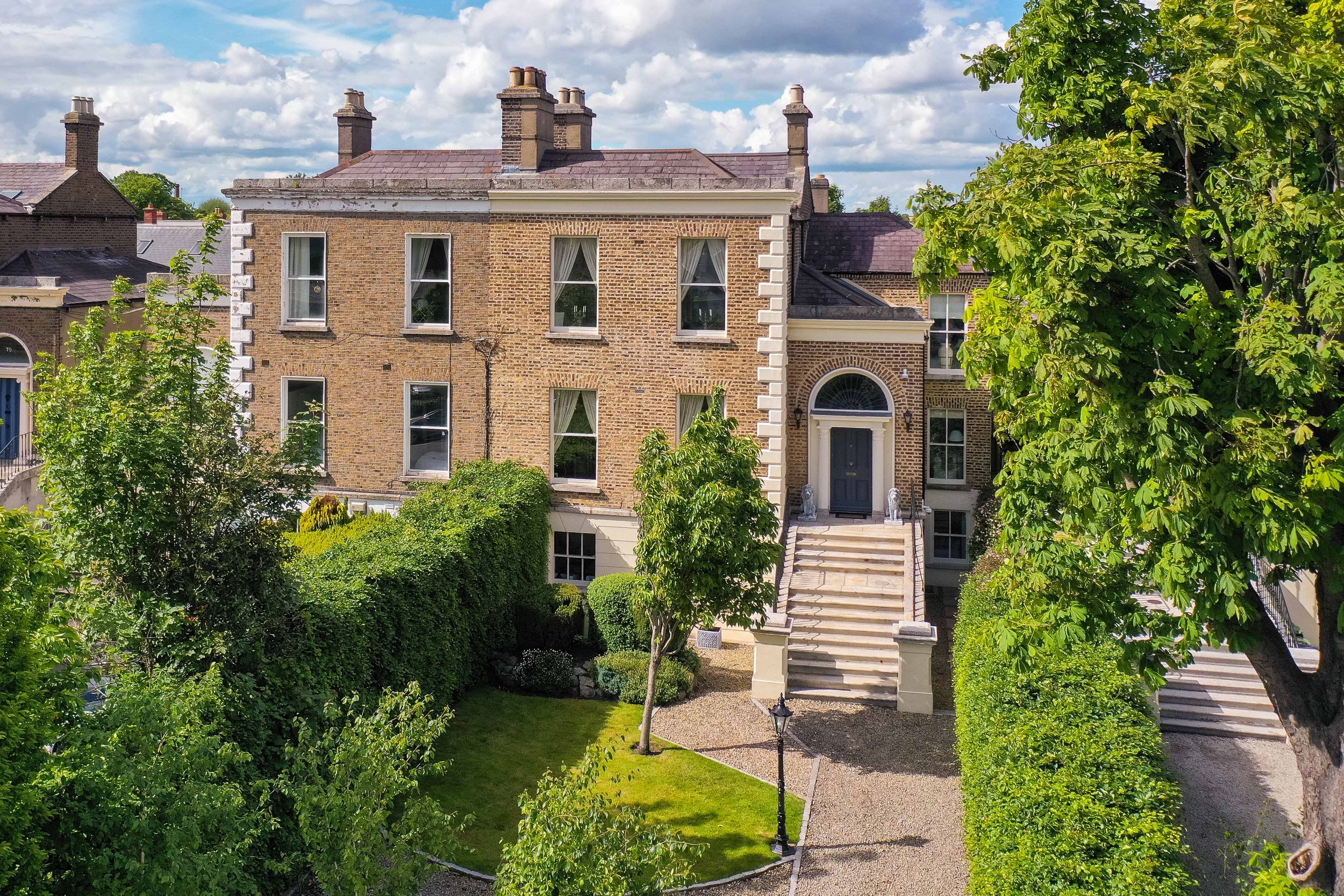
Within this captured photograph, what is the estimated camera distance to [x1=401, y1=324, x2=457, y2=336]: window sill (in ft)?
84.0

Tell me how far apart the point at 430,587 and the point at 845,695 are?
820cm

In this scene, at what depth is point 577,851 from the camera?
9328 mm

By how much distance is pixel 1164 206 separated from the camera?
12.3 metres

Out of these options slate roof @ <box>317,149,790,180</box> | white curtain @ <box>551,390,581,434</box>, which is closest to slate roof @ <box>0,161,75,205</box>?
slate roof @ <box>317,149,790,180</box>

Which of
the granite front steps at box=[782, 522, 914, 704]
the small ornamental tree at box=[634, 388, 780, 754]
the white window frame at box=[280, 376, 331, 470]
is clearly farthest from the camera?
the white window frame at box=[280, 376, 331, 470]

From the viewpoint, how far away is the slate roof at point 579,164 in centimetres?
2627

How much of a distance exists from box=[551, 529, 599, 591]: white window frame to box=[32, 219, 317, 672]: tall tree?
12.3 m

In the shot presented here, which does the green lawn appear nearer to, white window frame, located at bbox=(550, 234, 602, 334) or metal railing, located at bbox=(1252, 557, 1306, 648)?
white window frame, located at bbox=(550, 234, 602, 334)

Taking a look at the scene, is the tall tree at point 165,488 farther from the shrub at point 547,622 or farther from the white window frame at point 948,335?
the white window frame at point 948,335

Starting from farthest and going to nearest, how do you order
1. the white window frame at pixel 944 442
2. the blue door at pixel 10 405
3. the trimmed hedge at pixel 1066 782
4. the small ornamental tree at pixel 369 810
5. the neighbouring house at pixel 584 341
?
1. the blue door at pixel 10 405
2. the white window frame at pixel 944 442
3. the neighbouring house at pixel 584 341
4. the small ornamental tree at pixel 369 810
5. the trimmed hedge at pixel 1066 782

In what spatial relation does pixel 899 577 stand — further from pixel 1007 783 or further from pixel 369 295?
pixel 369 295

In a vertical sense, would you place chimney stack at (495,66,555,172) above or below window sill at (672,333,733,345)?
above

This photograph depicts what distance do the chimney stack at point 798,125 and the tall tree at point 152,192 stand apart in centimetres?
6996

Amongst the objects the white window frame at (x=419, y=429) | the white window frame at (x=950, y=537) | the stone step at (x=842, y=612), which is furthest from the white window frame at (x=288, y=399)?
the white window frame at (x=950, y=537)
